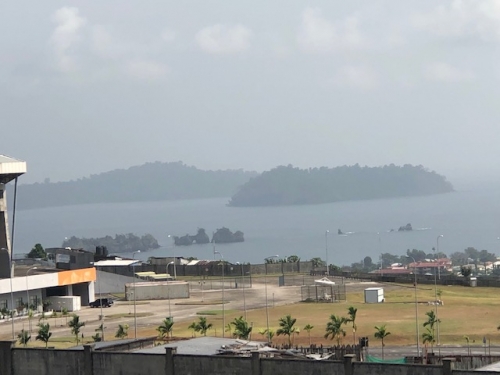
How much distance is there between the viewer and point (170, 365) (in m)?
56.0

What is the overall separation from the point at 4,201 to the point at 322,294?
142 feet

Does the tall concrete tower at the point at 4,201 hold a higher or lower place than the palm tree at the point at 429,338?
higher

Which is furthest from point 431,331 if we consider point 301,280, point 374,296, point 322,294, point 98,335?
point 301,280

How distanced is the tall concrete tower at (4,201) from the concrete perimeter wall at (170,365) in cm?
7317

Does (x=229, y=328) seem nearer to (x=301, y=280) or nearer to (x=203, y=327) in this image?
(x=203, y=327)

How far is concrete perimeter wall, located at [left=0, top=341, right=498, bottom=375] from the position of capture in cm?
5050

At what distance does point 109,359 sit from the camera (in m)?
58.1

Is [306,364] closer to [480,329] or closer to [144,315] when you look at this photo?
[480,329]

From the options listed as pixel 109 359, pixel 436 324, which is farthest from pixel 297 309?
pixel 109 359

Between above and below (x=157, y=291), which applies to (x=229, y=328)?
below

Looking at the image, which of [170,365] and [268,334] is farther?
[268,334]

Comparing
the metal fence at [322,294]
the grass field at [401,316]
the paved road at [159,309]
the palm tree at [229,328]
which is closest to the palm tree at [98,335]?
the paved road at [159,309]

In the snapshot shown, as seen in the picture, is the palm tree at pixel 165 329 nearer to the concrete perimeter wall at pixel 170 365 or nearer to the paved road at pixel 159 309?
the paved road at pixel 159 309

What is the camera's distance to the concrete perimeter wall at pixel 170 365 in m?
50.5
